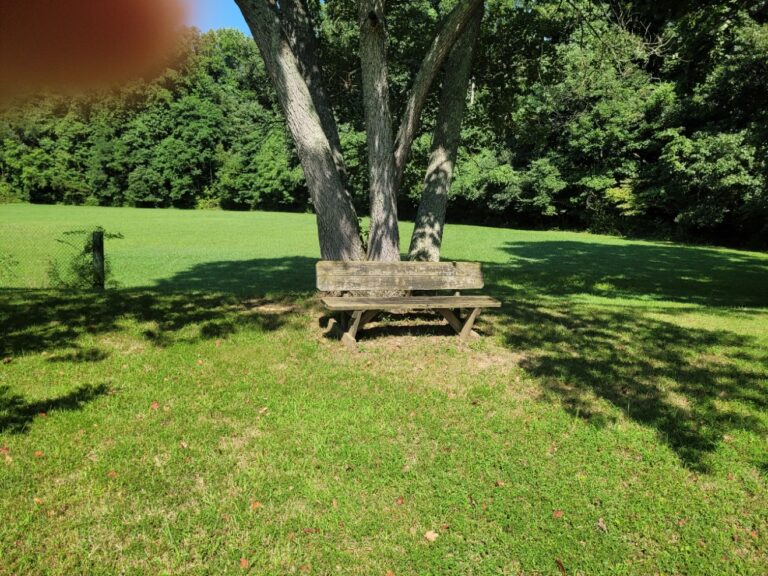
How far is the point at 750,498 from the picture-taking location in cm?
381

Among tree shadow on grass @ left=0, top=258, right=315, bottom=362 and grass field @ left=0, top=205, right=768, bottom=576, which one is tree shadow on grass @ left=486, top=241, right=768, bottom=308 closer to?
grass field @ left=0, top=205, right=768, bottom=576

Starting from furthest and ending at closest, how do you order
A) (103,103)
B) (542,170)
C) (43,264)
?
(103,103), (542,170), (43,264)

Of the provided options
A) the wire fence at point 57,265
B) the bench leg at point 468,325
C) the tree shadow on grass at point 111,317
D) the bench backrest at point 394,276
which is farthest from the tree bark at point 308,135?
the wire fence at point 57,265

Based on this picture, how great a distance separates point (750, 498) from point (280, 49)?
637cm

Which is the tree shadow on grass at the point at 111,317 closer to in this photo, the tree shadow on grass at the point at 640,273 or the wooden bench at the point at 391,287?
the wooden bench at the point at 391,287

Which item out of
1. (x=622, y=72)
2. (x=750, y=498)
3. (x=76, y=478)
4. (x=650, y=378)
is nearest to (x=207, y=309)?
(x=76, y=478)

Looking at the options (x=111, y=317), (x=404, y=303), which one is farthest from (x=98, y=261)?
(x=404, y=303)

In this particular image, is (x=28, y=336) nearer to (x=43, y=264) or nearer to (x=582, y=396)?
(x=582, y=396)

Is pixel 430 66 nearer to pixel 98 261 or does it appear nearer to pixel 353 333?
pixel 353 333

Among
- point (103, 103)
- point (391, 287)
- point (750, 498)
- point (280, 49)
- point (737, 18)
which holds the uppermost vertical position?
point (103, 103)

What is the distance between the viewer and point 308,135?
6801 millimetres

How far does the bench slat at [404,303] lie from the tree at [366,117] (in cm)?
93

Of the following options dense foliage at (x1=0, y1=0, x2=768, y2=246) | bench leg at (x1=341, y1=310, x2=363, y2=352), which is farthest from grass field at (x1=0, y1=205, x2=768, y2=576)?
dense foliage at (x1=0, y1=0, x2=768, y2=246)

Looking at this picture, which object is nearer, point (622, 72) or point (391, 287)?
point (391, 287)
